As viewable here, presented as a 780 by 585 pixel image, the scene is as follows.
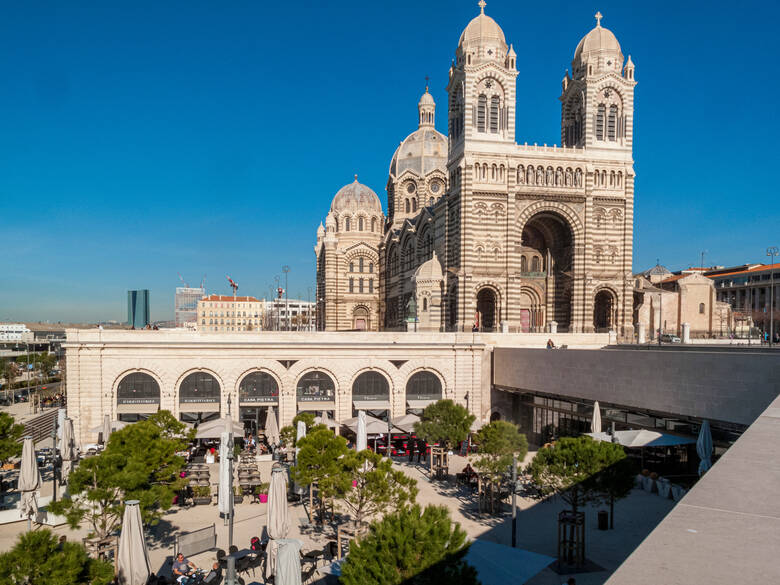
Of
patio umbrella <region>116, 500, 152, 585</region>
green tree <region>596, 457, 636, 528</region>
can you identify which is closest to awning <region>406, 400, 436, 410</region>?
green tree <region>596, 457, 636, 528</region>

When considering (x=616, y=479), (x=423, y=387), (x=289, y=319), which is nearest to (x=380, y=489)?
(x=616, y=479)

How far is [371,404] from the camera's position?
35.3 m

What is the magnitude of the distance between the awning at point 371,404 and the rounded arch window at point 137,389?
1103cm

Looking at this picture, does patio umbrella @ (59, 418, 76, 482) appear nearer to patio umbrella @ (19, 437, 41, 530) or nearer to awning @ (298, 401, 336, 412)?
patio umbrella @ (19, 437, 41, 530)

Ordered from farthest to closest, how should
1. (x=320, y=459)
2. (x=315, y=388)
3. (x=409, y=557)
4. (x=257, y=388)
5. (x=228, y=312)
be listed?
(x=228, y=312), (x=315, y=388), (x=257, y=388), (x=320, y=459), (x=409, y=557)

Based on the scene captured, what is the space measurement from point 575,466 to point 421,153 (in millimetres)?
60961

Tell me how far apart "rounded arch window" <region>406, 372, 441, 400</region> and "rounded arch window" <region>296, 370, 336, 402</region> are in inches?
180

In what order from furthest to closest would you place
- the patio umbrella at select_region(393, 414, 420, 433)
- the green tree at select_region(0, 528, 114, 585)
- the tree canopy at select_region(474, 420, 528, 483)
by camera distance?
1. the patio umbrella at select_region(393, 414, 420, 433)
2. the tree canopy at select_region(474, 420, 528, 483)
3. the green tree at select_region(0, 528, 114, 585)

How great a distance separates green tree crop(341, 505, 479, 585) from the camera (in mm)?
10727

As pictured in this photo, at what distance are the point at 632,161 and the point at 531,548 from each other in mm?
38331

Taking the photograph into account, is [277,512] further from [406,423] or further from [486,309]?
[486,309]

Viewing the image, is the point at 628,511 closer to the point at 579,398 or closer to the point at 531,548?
the point at 531,548

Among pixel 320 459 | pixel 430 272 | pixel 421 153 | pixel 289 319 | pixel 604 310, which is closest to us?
pixel 320 459

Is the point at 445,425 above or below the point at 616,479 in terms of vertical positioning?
below
